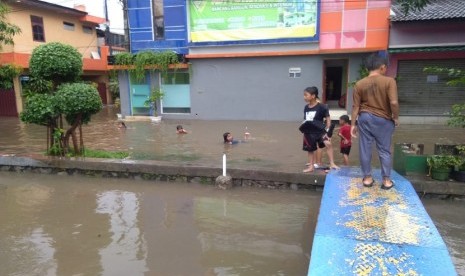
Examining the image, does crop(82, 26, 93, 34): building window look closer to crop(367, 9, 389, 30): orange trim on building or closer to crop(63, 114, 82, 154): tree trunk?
crop(367, 9, 389, 30): orange trim on building

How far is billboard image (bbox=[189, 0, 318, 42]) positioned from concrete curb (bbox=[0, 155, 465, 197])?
397 inches

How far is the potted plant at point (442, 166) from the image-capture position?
5988mm

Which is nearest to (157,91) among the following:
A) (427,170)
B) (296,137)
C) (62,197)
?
(296,137)

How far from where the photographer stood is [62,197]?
6648 mm

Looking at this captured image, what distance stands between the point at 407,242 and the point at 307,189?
3285 mm

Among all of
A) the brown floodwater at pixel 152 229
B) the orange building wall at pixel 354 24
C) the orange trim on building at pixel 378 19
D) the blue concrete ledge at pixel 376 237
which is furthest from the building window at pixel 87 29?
the blue concrete ledge at pixel 376 237

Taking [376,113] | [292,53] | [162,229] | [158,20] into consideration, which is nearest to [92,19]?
[158,20]

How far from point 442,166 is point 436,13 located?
9.48 meters

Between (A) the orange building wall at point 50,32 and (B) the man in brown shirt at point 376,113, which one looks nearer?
(B) the man in brown shirt at point 376,113

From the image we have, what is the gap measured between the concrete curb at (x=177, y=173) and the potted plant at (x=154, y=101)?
962 cm

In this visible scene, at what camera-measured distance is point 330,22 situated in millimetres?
14945

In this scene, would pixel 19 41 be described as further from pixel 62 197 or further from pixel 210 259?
pixel 210 259

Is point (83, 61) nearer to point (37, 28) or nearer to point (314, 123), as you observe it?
point (37, 28)

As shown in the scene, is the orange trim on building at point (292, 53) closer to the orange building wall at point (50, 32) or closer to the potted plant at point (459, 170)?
the potted plant at point (459, 170)
